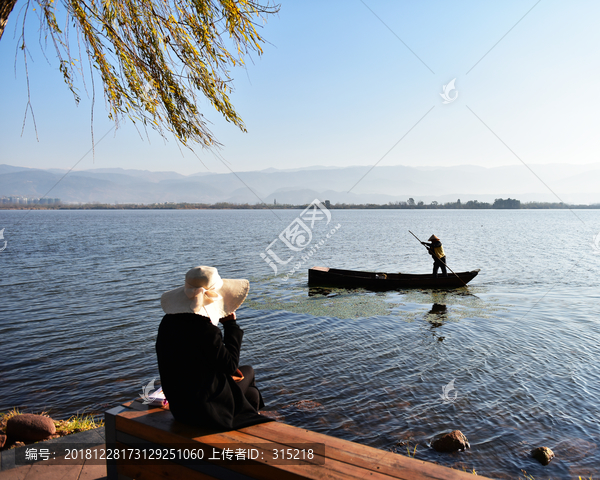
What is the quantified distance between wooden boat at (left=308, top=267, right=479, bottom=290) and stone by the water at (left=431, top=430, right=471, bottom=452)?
43.8 ft

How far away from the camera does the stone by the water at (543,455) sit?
6180 mm

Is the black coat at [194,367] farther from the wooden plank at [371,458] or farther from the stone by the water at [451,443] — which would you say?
the stone by the water at [451,443]

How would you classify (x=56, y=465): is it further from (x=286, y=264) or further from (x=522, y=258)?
(x=522, y=258)

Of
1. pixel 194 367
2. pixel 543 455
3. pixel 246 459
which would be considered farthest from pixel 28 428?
pixel 543 455

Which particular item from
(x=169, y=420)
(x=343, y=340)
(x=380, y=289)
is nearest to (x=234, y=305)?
(x=169, y=420)

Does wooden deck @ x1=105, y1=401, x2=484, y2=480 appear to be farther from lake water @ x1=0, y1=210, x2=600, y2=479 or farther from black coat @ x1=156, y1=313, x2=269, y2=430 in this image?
lake water @ x1=0, y1=210, x2=600, y2=479

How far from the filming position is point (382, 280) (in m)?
19.9

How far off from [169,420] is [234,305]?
1.08 m

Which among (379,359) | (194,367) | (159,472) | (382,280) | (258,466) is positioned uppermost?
(194,367)

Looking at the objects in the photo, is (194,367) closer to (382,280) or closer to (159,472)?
(159,472)

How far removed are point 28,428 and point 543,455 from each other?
731cm

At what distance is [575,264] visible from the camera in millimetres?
31641

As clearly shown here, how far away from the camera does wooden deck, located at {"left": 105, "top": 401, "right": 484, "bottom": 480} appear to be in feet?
8.76

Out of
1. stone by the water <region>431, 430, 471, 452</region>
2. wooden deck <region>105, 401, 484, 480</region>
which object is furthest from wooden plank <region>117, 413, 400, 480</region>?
stone by the water <region>431, 430, 471, 452</region>
